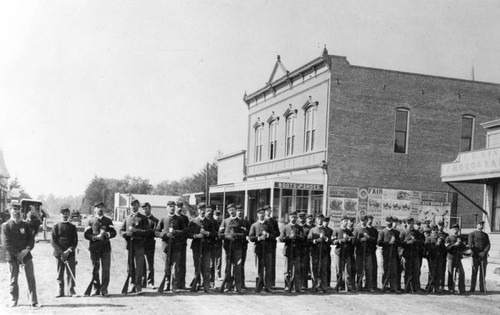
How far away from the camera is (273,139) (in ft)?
127

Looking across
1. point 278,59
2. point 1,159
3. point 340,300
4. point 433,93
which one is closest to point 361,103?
point 433,93

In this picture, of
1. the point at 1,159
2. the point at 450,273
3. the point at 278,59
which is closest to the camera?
the point at 450,273

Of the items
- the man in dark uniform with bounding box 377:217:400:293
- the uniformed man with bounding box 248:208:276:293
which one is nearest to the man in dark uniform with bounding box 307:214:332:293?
the uniformed man with bounding box 248:208:276:293

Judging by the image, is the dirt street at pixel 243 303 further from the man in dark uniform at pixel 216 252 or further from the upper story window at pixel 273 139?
the upper story window at pixel 273 139

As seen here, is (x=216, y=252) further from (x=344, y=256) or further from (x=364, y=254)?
(x=364, y=254)

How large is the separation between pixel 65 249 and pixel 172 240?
233 centimetres

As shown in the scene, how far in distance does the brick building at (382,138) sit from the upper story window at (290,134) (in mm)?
1502

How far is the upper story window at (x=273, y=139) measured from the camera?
38.3 meters

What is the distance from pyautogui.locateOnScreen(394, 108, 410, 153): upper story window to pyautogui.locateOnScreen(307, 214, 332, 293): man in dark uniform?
18.7 m

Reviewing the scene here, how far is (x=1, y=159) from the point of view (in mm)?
41969

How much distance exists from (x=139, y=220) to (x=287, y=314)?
412cm

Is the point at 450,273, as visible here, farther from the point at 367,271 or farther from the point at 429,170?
the point at 429,170

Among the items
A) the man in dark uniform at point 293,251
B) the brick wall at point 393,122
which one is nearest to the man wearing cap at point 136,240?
the man in dark uniform at point 293,251

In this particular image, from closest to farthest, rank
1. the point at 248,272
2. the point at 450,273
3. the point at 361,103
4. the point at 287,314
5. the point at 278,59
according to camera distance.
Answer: the point at 287,314, the point at 450,273, the point at 248,272, the point at 361,103, the point at 278,59
